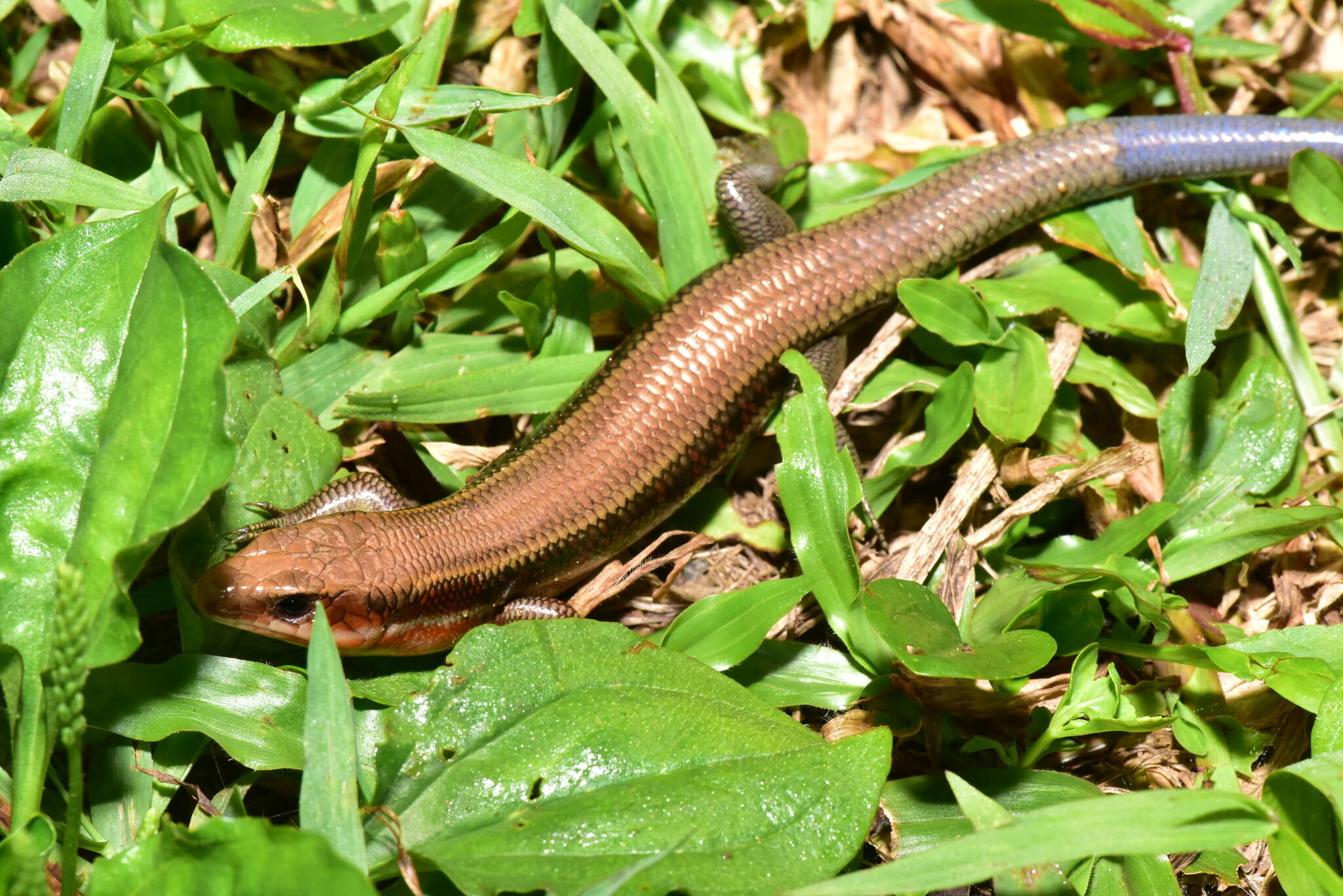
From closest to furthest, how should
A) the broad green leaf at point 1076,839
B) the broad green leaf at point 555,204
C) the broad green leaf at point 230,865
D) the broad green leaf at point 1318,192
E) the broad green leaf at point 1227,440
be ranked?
the broad green leaf at point 230,865, the broad green leaf at point 1076,839, the broad green leaf at point 555,204, the broad green leaf at point 1227,440, the broad green leaf at point 1318,192

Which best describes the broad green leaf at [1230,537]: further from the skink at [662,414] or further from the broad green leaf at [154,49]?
the broad green leaf at [154,49]

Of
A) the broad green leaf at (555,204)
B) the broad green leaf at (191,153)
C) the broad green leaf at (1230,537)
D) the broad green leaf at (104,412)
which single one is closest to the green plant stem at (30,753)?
the broad green leaf at (104,412)

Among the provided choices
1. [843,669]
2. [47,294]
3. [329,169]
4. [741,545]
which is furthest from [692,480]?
[47,294]

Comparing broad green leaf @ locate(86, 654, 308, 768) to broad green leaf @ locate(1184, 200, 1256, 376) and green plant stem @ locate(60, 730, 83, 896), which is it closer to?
green plant stem @ locate(60, 730, 83, 896)

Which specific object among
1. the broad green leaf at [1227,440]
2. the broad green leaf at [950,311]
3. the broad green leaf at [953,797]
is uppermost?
the broad green leaf at [950,311]

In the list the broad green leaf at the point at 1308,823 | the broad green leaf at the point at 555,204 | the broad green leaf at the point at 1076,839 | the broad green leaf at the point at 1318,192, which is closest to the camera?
the broad green leaf at the point at 1076,839

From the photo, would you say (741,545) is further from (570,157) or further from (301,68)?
(301,68)

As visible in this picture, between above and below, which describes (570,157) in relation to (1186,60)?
below
